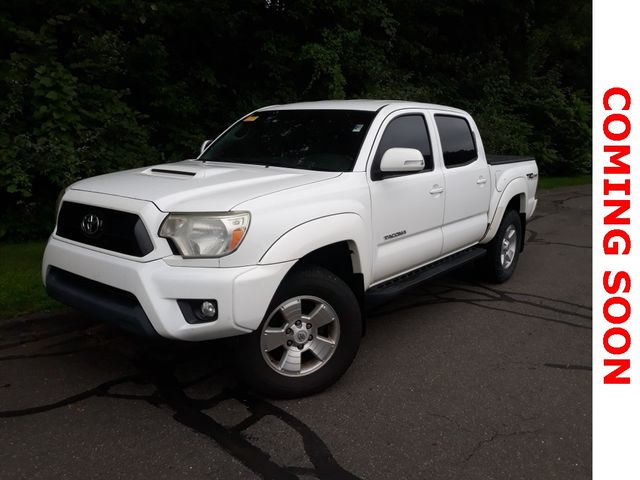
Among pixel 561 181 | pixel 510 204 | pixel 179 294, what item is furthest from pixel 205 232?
pixel 561 181

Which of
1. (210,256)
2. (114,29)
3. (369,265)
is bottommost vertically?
(369,265)

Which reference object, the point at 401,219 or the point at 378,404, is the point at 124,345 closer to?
the point at 378,404

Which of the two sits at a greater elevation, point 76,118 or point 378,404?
point 76,118

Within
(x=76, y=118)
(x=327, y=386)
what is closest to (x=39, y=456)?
(x=327, y=386)

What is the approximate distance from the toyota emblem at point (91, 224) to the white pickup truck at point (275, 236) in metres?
0.01

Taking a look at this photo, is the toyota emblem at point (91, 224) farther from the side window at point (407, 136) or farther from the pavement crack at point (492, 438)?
the pavement crack at point (492, 438)

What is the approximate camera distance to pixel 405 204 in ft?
14.0

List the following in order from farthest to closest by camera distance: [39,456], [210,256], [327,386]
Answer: [327,386], [210,256], [39,456]

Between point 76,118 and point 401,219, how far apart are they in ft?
15.7

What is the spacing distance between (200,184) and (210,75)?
6.63 meters

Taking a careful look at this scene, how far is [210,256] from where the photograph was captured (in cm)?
Result: 311

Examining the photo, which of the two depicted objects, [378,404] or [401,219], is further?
[401,219]

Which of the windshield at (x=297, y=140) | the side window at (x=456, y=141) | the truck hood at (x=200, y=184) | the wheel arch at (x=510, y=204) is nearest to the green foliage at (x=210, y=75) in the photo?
the windshield at (x=297, y=140)

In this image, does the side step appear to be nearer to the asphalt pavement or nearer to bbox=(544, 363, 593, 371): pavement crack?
the asphalt pavement
